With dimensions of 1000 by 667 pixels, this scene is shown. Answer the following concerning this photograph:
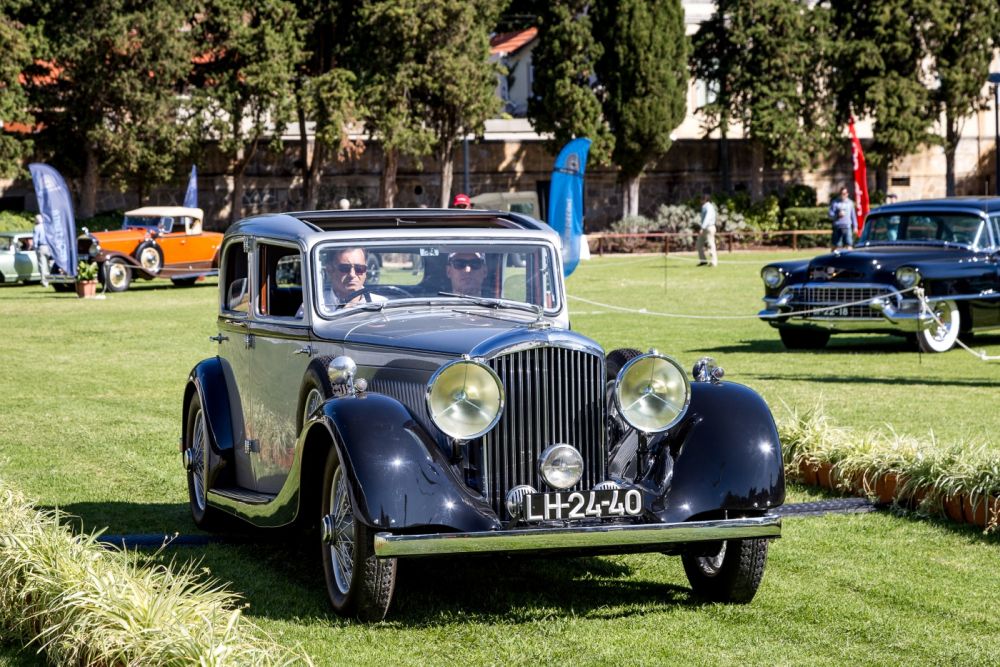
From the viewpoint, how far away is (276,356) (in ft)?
24.3

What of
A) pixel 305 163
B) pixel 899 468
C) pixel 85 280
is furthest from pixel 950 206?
pixel 305 163

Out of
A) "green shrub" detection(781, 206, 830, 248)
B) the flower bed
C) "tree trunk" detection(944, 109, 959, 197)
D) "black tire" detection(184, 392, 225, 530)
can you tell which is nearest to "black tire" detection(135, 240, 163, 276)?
"black tire" detection(184, 392, 225, 530)

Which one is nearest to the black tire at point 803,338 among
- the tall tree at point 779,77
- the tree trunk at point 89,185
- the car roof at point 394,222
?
the car roof at point 394,222

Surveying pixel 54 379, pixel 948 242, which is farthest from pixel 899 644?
pixel 948 242

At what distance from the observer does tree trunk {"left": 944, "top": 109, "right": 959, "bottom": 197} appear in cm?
5297

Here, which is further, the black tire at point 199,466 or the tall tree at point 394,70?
the tall tree at point 394,70

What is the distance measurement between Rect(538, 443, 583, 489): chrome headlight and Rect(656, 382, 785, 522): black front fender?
0.42 metres

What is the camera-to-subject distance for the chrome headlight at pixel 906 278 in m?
16.9

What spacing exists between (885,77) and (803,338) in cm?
3598

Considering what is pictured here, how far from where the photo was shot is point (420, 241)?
723cm

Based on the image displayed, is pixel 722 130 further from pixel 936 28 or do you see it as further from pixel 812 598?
pixel 812 598

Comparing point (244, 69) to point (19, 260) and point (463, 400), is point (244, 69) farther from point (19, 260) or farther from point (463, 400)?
point (463, 400)

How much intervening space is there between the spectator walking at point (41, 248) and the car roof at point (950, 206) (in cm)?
1798

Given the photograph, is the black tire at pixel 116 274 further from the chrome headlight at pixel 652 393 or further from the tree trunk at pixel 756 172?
the tree trunk at pixel 756 172
